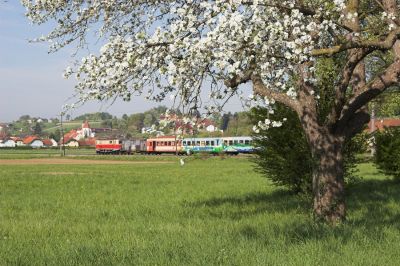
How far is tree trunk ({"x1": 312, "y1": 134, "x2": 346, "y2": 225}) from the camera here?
37.7ft

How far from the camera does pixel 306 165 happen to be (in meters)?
17.9

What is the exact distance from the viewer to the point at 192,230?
10.7 m

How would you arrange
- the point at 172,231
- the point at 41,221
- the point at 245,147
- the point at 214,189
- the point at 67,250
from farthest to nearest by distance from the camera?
1. the point at 245,147
2. the point at 214,189
3. the point at 41,221
4. the point at 172,231
5. the point at 67,250

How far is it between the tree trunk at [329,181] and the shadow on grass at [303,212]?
0.40 meters

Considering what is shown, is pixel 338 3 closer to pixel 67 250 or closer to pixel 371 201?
pixel 67 250

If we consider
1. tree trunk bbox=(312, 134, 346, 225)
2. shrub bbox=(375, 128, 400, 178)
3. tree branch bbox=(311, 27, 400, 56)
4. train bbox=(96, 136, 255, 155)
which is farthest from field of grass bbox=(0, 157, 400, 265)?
train bbox=(96, 136, 255, 155)

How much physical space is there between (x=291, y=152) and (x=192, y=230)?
26.8ft

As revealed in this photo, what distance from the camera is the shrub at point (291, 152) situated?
17.3m

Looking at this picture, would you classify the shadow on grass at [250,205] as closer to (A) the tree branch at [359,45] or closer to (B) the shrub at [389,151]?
(A) the tree branch at [359,45]

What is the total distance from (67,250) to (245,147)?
68138 millimetres

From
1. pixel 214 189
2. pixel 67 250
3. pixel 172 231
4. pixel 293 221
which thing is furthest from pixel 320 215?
pixel 214 189

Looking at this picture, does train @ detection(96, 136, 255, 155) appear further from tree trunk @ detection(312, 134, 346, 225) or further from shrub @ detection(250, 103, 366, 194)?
tree trunk @ detection(312, 134, 346, 225)

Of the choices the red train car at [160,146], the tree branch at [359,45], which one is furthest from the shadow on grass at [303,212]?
the red train car at [160,146]

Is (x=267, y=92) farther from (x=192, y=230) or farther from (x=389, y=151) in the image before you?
(x=389, y=151)
